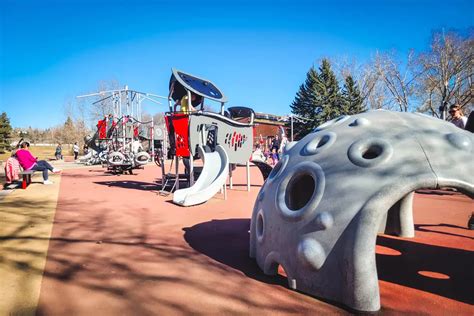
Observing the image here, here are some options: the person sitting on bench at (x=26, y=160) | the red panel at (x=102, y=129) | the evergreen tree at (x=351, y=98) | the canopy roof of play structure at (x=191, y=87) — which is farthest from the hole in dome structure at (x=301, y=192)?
the evergreen tree at (x=351, y=98)

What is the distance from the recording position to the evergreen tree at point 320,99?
47.2 m

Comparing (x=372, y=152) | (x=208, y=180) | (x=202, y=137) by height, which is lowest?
(x=208, y=180)

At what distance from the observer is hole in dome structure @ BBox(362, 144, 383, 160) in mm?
3453

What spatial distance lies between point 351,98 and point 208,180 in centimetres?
4096

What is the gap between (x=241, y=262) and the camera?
456 centimetres

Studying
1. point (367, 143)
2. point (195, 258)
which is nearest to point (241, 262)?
point (195, 258)

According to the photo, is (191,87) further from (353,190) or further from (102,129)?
(102,129)

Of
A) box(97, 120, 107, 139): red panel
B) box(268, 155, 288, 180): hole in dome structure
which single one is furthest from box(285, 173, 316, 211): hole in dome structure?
box(97, 120, 107, 139): red panel

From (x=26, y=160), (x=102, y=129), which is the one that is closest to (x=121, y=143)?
(x=102, y=129)

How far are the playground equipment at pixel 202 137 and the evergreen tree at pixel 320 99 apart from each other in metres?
36.7

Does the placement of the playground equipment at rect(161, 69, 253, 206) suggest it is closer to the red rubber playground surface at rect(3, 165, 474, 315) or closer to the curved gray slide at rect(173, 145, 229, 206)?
the curved gray slide at rect(173, 145, 229, 206)

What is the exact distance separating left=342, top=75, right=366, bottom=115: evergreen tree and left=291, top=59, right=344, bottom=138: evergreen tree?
84cm

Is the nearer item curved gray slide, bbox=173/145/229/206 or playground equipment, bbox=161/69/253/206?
curved gray slide, bbox=173/145/229/206

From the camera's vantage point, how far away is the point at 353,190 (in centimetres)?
320
